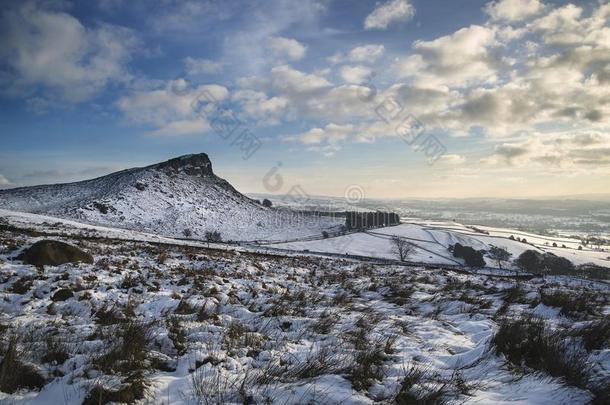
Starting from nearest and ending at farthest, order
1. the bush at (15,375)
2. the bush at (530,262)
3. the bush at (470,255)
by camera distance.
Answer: the bush at (15,375) → the bush at (530,262) → the bush at (470,255)

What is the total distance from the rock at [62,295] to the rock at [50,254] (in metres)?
3.71

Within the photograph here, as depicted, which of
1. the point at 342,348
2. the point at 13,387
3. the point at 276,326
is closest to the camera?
the point at 13,387

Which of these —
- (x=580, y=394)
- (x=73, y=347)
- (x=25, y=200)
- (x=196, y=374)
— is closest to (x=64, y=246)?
(x=73, y=347)

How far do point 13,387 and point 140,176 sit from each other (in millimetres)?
104523

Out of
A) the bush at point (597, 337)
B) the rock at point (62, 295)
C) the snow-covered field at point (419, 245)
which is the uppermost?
the rock at point (62, 295)

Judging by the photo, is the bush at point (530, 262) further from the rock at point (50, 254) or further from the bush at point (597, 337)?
the rock at point (50, 254)

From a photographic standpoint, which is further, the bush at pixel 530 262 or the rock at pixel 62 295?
the bush at pixel 530 262

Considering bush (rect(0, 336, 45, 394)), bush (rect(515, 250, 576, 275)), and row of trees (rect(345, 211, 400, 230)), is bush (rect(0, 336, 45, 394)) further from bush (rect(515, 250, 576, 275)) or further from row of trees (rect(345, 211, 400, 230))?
row of trees (rect(345, 211, 400, 230))

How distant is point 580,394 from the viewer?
139 inches

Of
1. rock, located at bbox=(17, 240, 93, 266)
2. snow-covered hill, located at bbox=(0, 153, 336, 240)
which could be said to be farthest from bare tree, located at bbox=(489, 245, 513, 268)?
rock, located at bbox=(17, 240, 93, 266)

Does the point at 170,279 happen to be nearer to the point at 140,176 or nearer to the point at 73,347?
the point at 73,347

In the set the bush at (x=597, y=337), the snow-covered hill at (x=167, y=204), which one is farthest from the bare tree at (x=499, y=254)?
the bush at (x=597, y=337)

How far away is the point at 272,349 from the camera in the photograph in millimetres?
4676

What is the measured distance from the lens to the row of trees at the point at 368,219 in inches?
4638
